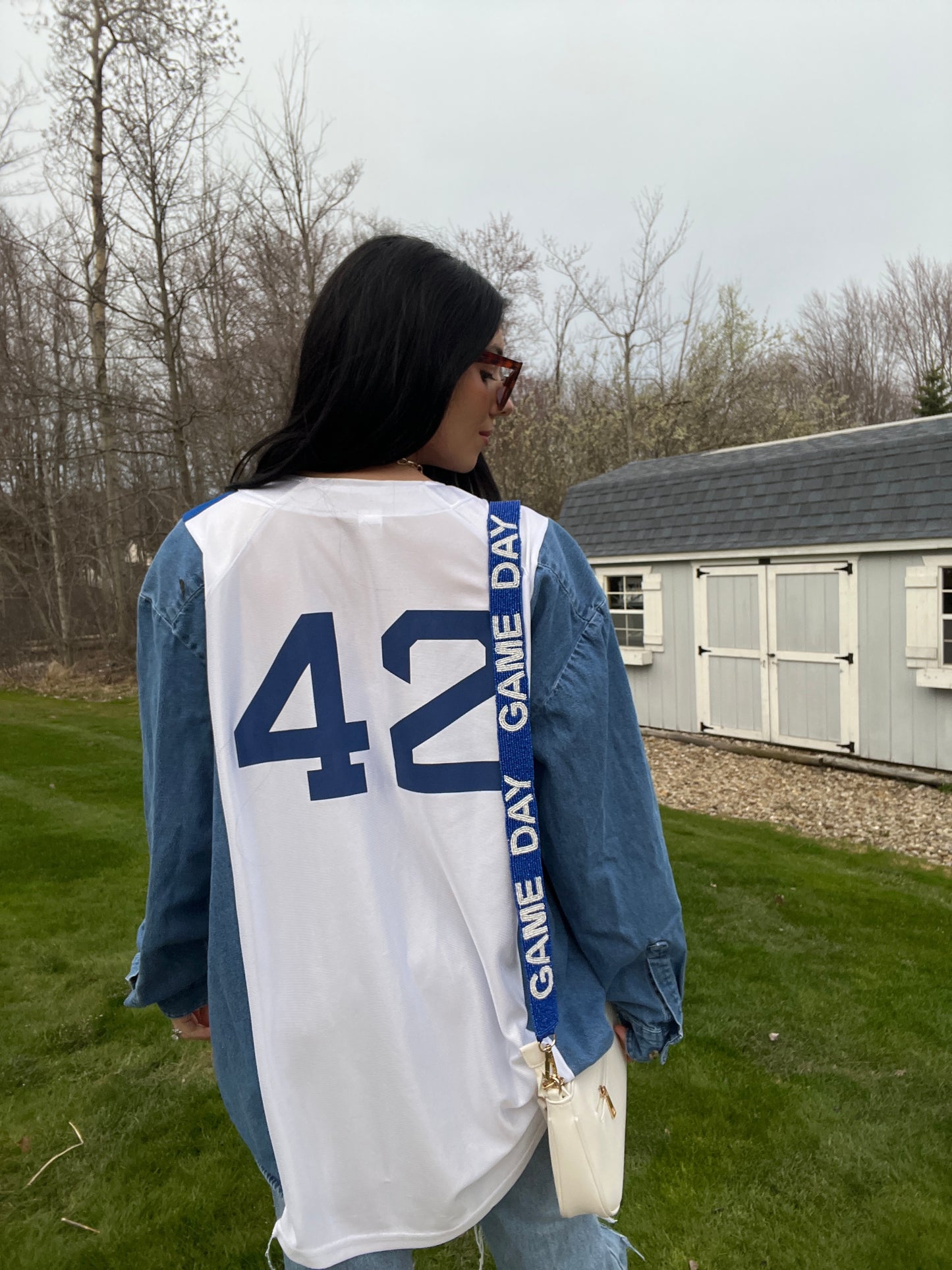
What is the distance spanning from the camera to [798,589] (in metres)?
8.98

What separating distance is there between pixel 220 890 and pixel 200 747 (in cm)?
17

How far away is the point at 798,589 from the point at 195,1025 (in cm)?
868

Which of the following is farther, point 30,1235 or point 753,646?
point 753,646

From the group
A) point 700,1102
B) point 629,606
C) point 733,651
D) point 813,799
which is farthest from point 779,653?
point 700,1102

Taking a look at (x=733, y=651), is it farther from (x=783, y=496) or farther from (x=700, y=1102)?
(x=700, y=1102)

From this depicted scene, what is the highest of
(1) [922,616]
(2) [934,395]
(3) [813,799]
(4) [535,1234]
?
(2) [934,395]

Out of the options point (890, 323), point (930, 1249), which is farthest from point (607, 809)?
point (890, 323)

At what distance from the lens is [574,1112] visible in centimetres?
99

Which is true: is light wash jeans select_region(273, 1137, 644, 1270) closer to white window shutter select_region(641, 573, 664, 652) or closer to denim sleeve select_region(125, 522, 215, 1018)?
denim sleeve select_region(125, 522, 215, 1018)

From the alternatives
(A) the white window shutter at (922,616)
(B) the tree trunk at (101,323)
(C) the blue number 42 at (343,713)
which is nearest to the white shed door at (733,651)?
(A) the white window shutter at (922,616)

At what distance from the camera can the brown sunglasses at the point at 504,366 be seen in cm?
115

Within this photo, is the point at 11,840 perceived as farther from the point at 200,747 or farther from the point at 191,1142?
the point at 200,747

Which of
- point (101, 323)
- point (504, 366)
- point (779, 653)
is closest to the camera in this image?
point (504, 366)

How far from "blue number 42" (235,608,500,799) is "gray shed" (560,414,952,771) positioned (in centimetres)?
803
